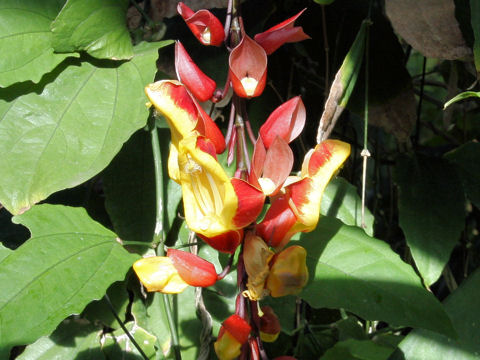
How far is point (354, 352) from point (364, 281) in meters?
0.21

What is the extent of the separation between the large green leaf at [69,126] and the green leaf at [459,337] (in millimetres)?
506

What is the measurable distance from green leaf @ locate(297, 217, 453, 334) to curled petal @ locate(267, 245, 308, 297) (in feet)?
0.25

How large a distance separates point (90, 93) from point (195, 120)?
0.32 m

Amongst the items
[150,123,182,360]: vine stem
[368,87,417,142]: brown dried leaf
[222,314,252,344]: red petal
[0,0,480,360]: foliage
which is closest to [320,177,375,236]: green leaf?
[0,0,480,360]: foliage

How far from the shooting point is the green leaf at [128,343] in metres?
1.01

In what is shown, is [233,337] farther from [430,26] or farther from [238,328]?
[430,26]

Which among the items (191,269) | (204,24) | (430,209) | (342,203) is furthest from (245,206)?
(430,209)

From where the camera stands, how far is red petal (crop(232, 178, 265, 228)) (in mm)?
640

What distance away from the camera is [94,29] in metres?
0.95

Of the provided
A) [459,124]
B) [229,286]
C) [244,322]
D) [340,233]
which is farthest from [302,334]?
[459,124]

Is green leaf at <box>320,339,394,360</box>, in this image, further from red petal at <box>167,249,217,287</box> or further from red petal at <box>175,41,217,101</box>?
red petal at <box>175,41,217,101</box>

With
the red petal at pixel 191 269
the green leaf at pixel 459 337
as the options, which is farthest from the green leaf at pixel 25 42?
the green leaf at pixel 459 337

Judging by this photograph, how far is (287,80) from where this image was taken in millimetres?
1235

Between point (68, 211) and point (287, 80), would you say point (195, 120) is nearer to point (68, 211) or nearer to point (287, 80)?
point (68, 211)
